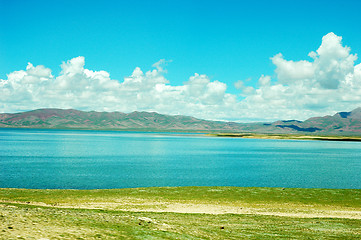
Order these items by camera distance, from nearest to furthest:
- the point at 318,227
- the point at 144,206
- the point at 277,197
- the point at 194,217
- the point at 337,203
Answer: the point at 318,227, the point at 194,217, the point at 144,206, the point at 337,203, the point at 277,197

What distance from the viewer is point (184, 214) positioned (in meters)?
29.8

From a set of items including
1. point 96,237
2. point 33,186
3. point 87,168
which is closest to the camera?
point 96,237

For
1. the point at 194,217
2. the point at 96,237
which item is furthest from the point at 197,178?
the point at 96,237

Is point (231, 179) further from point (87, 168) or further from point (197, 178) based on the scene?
point (87, 168)

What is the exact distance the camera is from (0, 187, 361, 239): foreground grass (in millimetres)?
19188

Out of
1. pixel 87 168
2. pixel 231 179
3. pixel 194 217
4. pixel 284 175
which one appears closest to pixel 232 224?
pixel 194 217

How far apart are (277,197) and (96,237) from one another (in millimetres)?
32137

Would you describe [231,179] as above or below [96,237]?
below

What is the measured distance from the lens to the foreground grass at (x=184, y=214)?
1919cm

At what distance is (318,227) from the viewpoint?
25078 mm

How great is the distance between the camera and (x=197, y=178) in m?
65.2

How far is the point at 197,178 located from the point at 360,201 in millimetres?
32202

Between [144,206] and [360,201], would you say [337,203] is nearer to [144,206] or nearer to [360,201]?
[360,201]

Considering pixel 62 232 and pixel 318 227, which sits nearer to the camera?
pixel 62 232
